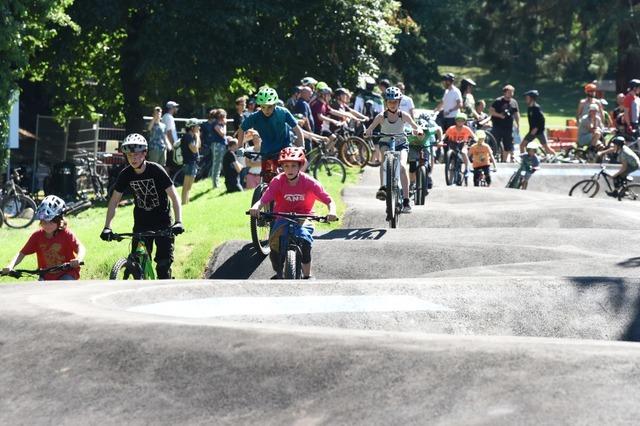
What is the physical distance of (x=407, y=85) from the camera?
5256 cm

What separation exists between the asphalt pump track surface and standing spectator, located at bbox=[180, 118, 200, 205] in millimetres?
12507

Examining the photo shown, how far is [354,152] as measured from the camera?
2686 cm

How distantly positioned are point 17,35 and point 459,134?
32.0ft

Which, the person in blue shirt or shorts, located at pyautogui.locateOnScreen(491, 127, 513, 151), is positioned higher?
shorts, located at pyautogui.locateOnScreen(491, 127, 513, 151)

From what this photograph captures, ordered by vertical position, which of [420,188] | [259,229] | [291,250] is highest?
[420,188]

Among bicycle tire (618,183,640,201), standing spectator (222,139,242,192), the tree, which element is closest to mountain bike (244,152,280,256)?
standing spectator (222,139,242,192)

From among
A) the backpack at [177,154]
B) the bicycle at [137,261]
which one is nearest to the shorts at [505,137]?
the backpack at [177,154]

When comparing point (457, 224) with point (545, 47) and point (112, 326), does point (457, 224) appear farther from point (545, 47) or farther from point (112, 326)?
point (545, 47)

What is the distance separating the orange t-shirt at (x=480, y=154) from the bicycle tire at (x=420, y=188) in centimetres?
483

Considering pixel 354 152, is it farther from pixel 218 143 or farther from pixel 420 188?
pixel 420 188

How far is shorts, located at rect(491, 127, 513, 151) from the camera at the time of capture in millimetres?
30828

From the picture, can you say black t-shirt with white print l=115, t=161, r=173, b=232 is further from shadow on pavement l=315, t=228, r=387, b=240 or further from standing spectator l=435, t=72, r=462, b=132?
standing spectator l=435, t=72, r=462, b=132

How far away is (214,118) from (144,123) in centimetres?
1449

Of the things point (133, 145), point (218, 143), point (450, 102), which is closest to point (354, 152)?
point (450, 102)
